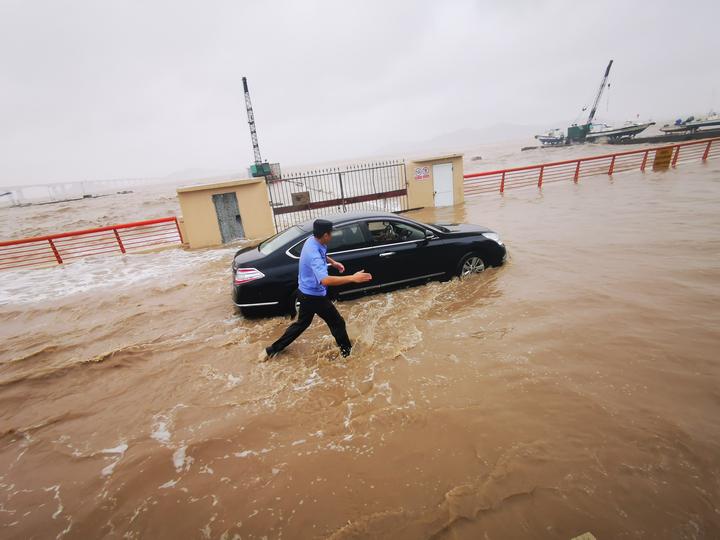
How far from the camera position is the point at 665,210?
8625 mm

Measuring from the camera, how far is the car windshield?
4874 mm

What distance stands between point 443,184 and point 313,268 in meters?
11.0

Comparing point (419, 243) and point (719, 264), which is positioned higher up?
point (419, 243)

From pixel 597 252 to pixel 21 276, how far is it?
46.1 feet

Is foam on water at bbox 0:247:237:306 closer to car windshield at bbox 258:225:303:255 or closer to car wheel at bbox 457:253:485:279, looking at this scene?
car windshield at bbox 258:225:303:255

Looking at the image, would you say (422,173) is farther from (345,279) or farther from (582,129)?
(582,129)

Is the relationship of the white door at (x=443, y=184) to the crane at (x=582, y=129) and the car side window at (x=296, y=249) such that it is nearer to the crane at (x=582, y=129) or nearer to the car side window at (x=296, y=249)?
the car side window at (x=296, y=249)

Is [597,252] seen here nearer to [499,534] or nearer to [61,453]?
[499,534]

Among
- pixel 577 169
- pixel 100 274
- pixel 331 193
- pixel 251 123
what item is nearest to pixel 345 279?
pixel 100 274

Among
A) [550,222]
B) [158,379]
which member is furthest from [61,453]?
[550,222]

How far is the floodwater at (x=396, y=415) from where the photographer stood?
2.08 m

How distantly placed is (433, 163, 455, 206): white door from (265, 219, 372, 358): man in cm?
1042

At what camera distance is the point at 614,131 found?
4622cm

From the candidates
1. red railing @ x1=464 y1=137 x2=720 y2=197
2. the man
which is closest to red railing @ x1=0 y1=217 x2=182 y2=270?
the man
